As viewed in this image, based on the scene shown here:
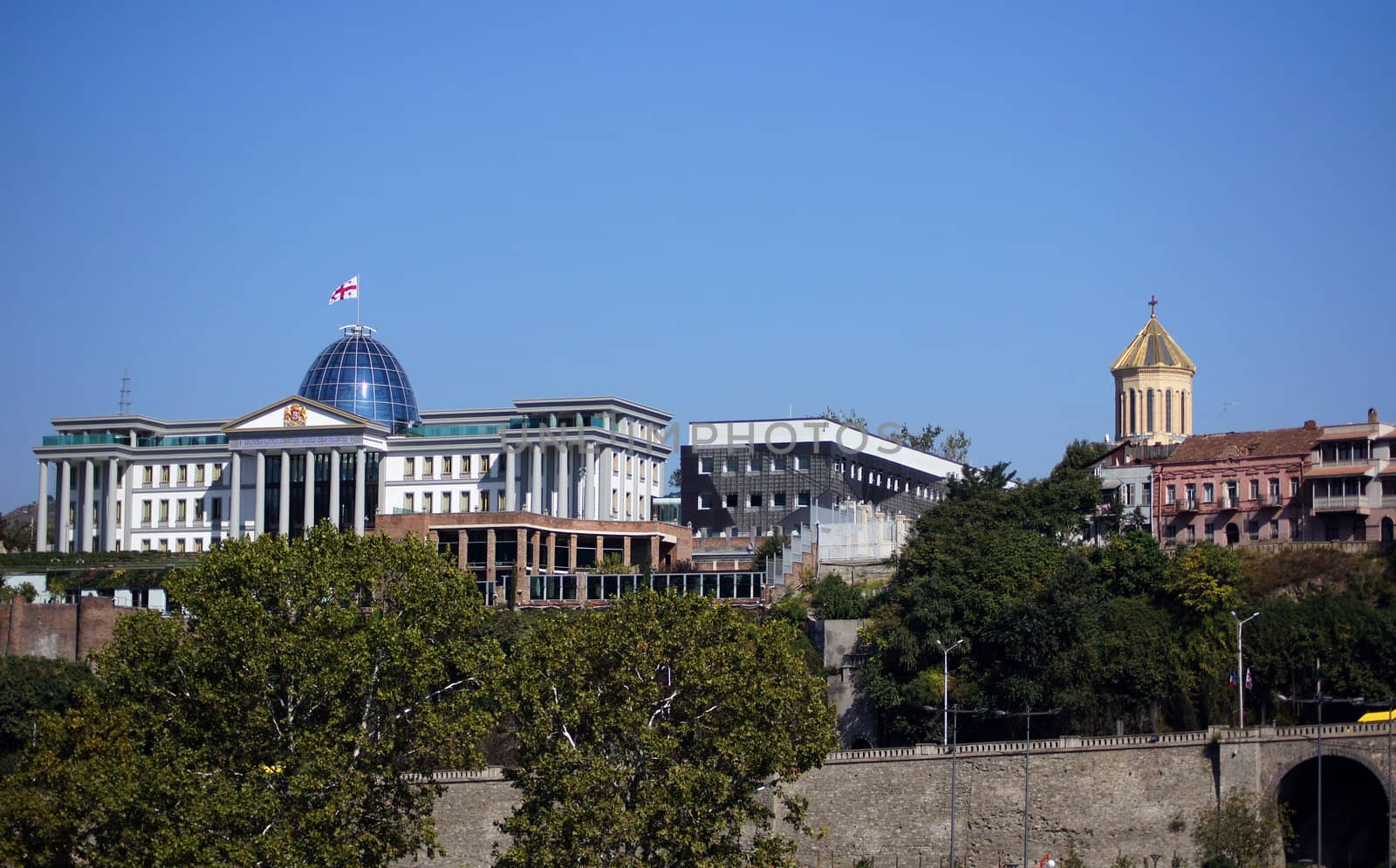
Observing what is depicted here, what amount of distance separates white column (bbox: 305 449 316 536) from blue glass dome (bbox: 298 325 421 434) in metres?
4.79

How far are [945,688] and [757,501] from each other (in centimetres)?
4055

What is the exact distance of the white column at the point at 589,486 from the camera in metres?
119

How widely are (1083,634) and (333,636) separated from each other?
33669mm

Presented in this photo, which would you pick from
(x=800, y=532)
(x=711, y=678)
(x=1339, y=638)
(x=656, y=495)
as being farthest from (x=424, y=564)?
(x=656, y=495)

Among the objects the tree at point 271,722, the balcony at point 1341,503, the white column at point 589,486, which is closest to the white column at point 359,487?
the white column at point 589,486

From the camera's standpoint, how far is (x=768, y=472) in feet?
399

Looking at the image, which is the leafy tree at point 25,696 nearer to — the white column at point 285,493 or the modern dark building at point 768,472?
the white column at point 285,493

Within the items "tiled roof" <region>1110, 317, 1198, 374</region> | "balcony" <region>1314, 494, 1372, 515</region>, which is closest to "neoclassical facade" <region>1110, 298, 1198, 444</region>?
"tiled roof" <region>1110, 317, 1198, 374</region>

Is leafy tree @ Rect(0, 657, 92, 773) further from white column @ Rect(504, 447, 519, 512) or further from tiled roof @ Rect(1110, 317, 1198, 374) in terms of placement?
tiled roof @ Rect(1110, 317, 1198, 374)

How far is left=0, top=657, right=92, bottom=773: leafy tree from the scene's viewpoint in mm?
88625

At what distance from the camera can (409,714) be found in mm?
60875

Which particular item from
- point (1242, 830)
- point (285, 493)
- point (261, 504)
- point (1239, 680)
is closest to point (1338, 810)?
point (1242, 830)

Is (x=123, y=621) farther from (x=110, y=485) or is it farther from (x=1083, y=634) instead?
(x=110, y=485)

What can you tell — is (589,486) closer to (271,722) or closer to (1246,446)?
(1246,446)
